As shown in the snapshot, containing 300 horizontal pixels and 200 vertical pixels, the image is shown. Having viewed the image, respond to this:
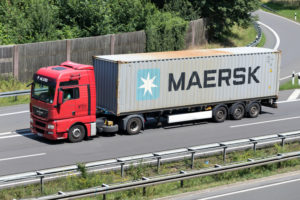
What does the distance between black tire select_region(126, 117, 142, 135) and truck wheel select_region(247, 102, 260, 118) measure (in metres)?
6.12

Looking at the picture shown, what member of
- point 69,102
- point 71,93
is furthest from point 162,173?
point 71,93

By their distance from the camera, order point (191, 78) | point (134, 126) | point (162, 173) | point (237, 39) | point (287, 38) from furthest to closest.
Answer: point (287, 38) → point (237, 39) → point (191, 78) → point (134, 126) → point (162, 173)

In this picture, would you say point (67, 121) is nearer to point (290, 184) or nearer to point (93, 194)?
point (93, 194)

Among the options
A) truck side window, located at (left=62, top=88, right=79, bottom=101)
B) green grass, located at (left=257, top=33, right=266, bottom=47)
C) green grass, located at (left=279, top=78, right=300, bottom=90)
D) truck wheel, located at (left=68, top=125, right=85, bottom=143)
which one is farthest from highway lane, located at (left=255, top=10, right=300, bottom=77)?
truck side window, located at (left=62, top=88, right=79, bottom=101)

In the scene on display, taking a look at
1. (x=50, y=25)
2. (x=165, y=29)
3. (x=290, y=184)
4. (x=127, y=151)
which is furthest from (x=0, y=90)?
(x=290, y=184)

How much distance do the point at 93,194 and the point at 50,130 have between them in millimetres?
6687

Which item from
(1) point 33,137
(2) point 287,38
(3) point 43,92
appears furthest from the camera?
(2) point 287,38

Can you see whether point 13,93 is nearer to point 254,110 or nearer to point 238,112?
point 238,112

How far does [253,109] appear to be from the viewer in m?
26.7

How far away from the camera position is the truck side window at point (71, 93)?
21109 mm

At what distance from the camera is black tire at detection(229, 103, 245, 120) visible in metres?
25.9

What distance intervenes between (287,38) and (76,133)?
35358mm

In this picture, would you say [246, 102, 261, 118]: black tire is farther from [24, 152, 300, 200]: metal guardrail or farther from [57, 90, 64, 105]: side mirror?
[57, 90, 64, 105]: side mirror

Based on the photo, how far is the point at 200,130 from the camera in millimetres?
24250
